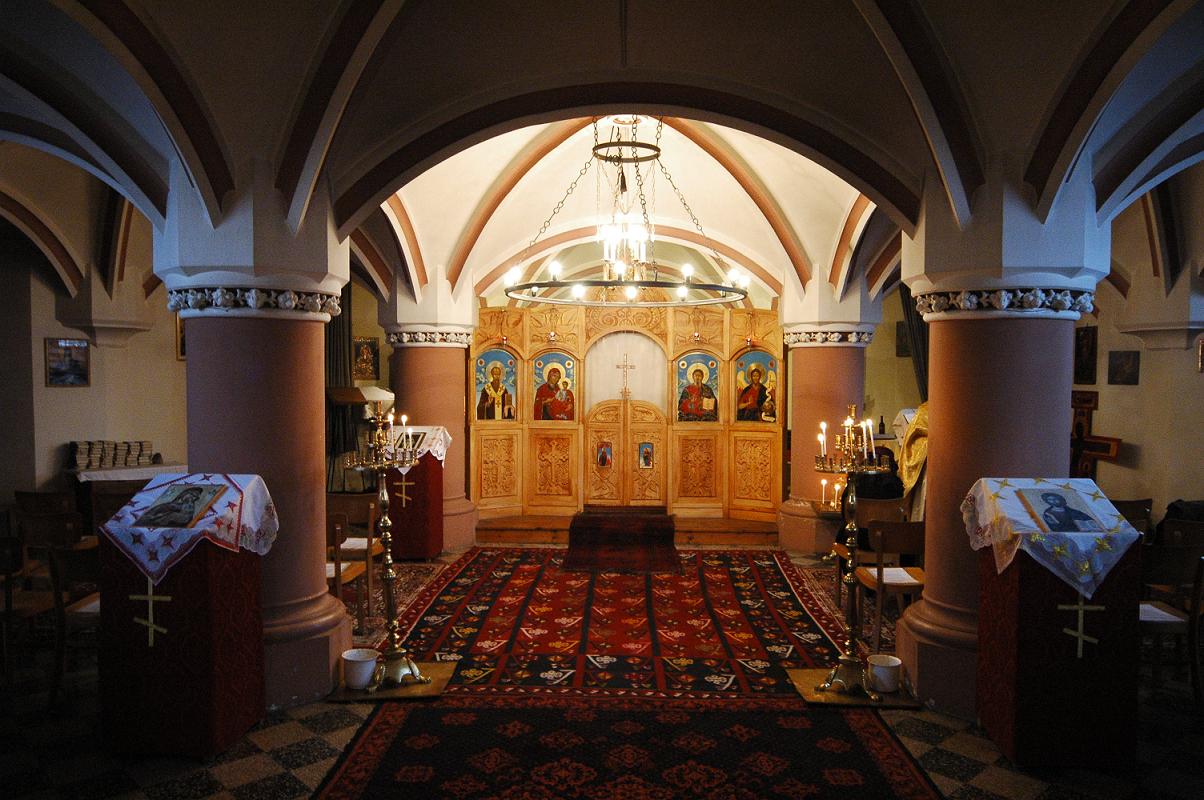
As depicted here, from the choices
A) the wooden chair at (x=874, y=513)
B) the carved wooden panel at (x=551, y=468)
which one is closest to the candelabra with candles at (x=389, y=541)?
the wooden chair at (x=874, y=513)

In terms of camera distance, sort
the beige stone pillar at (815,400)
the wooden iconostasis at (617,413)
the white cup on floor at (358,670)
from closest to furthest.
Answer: the white cup on floor at (358,670), the beige stone pillar at (815,400), the wooden iconostasis at (617,413)

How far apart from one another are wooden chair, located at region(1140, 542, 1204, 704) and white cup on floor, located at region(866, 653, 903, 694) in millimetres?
1418

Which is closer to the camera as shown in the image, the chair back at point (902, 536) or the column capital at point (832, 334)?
the chair back at point (902, 536)

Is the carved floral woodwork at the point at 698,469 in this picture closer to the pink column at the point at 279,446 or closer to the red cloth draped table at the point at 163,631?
the pink column at the point at 279,446

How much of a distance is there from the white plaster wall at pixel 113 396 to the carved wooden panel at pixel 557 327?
461 cm

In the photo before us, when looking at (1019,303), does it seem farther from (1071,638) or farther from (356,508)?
(356,508)

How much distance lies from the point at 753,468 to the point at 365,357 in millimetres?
6807

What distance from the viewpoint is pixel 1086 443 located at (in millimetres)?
10797

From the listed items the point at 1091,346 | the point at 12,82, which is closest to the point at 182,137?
the point at 12,82

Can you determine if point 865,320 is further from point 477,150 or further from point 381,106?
point 381,106

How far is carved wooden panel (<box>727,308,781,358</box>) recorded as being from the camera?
11.6 meters

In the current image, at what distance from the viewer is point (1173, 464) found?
9.49m

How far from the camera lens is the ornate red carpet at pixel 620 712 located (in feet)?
14.3

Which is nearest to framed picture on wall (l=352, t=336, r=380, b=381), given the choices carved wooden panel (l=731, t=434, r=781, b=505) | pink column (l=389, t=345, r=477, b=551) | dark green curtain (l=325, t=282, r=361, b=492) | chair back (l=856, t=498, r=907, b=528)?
dark green curtain (l=325, t=282, r=361, b=492)
